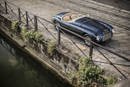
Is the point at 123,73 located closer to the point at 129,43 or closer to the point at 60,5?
the point at 129,43

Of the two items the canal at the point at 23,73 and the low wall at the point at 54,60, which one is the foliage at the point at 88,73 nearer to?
the low wall at the point at 54,60

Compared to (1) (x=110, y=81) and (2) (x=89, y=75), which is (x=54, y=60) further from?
(1) (x=110, y=81)

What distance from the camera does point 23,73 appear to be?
32.4ft

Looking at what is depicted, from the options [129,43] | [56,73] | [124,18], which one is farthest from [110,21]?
[56,73]

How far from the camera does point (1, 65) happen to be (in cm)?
1028

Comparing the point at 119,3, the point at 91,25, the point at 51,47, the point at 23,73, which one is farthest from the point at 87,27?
the point at 119,3

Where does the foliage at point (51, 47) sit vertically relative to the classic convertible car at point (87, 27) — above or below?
below

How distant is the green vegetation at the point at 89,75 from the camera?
6950 millimetres

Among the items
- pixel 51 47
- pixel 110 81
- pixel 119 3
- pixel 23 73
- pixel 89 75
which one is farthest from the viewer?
pixel 119 3

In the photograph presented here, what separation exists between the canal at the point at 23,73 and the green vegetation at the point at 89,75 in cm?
146

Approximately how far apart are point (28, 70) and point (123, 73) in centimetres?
546

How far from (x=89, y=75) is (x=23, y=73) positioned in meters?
4.30

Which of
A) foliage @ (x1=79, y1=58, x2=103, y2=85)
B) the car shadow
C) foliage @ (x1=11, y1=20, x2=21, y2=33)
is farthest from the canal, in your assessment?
the car shadow

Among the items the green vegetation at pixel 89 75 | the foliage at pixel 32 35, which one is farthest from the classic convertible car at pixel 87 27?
the green vegetation at pixel 89 75
